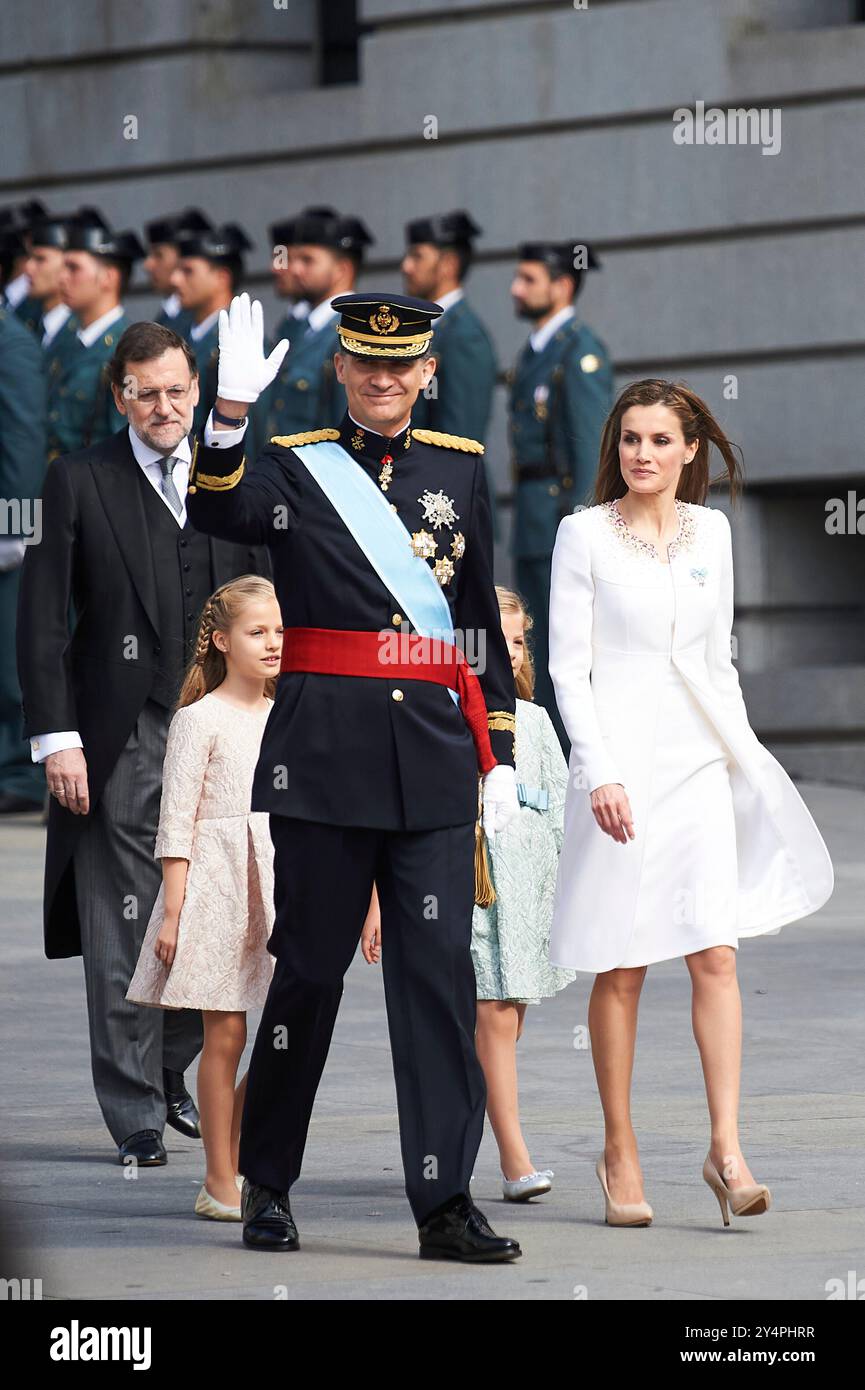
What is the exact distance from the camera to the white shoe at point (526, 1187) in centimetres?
622

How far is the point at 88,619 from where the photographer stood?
7.06 metres

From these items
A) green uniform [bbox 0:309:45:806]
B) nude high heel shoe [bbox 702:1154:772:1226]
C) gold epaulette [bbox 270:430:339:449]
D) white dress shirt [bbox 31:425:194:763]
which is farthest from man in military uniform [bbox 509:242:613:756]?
nude high heel shoe [bbox 702:1154:772:1226]

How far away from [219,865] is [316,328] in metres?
7.39

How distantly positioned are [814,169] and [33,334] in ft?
12.8

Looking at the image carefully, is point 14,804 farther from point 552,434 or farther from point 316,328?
point 552,434

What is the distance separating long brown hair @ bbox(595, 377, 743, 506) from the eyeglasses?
1.22m

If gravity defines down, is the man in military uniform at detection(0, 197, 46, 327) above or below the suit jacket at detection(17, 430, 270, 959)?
above

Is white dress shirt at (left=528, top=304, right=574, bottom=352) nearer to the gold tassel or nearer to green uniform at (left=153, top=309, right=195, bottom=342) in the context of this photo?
green uniform at (left=153, top=309, right=195, bottom=342)

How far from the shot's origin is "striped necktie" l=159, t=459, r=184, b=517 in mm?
7180

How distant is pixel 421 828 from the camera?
18.7 feet

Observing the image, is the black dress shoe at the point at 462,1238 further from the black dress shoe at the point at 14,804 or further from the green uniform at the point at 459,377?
the black dress shoe at the point at 14,804

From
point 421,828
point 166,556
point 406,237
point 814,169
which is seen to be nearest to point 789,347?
point 814,169

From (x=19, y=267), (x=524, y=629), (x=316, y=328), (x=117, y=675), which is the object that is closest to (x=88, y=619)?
(x=117, y=675)

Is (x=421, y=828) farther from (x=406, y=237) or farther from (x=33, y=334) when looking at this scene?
(x=406, y=237)
